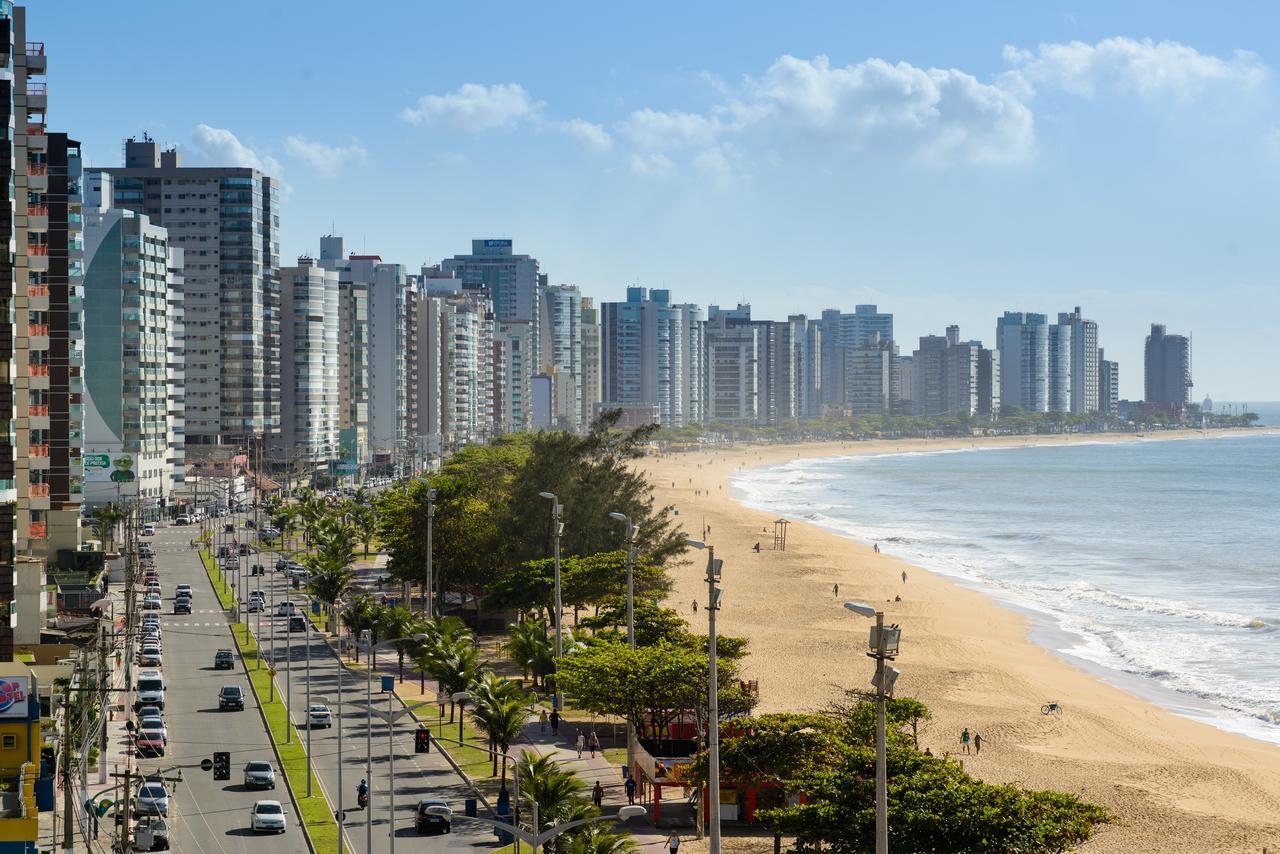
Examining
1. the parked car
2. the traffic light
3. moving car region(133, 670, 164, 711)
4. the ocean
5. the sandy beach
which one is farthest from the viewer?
the ocean

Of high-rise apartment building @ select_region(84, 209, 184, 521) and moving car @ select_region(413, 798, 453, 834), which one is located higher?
high-rise apartment building @ select_region(84, 209, 184, 521)

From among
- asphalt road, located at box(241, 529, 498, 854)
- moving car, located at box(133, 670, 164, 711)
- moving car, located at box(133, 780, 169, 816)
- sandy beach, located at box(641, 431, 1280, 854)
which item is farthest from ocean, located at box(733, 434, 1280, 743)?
moving car, located at box(133, 780, 169, 816)

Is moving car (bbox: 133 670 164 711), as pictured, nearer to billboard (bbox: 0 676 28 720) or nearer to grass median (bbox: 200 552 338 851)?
grass median (bbox: 200 552 338 851)

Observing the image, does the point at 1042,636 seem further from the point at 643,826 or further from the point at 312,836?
the point at 312,836

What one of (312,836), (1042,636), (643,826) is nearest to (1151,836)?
(643,826)

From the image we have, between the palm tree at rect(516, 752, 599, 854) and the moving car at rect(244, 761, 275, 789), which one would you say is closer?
the palm tree at rect(516, 752, 599, 854)

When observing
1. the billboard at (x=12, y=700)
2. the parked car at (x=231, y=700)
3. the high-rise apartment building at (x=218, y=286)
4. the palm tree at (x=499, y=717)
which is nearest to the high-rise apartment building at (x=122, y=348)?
the high-rise apartment building at (x=218, y=286)
